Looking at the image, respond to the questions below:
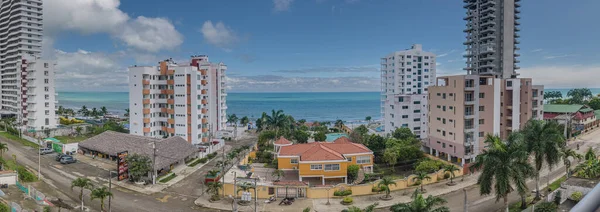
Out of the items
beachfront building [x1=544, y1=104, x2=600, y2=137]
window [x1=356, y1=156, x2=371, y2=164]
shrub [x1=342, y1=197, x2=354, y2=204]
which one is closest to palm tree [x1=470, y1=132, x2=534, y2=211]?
shrub [x1=342, y1=197, x2=354, y2=204]

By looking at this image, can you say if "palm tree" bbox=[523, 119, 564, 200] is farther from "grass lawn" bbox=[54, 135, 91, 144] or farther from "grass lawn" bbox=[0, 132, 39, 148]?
"grass lawn" bbox=[54, 135, 91, 144]

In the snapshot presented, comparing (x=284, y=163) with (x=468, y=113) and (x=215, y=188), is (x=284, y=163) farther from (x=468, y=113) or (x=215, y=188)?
(x=468, y=113)

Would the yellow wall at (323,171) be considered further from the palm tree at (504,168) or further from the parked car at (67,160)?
the parked car at (67,160)

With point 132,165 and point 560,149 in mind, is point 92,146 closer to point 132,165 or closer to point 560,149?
point 132,165

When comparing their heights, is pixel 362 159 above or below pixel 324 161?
below

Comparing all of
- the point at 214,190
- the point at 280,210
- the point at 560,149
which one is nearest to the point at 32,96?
the point at 214,190

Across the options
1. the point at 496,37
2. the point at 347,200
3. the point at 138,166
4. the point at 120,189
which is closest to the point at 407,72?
the point at 496,37
